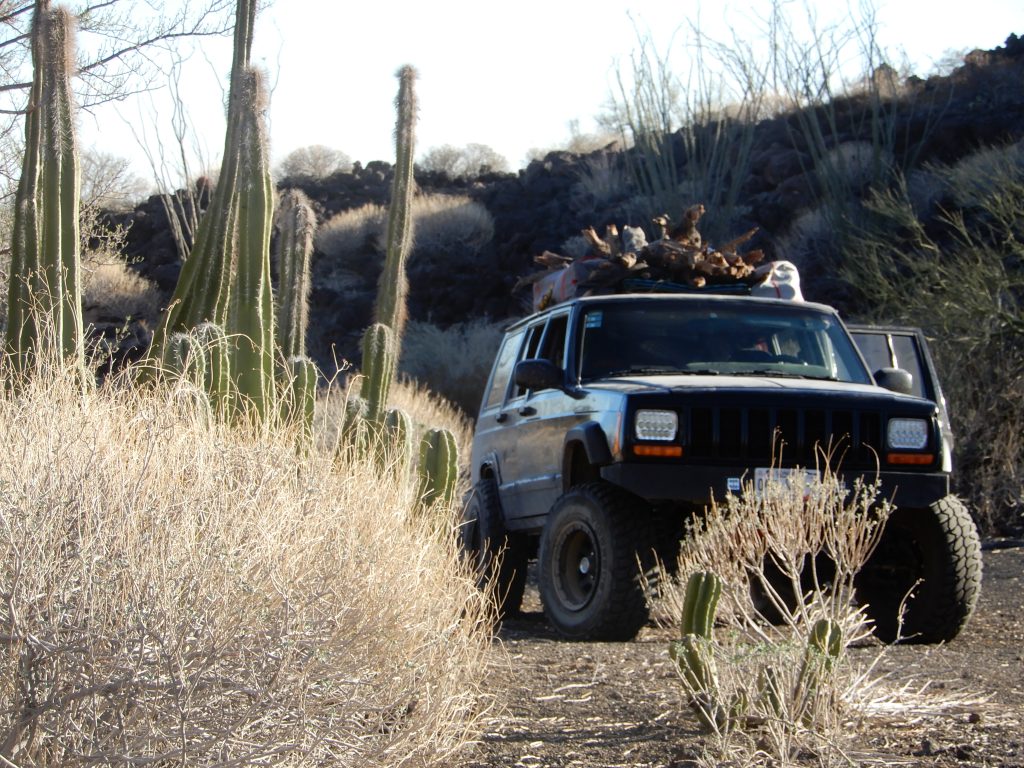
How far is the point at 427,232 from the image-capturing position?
36.9m

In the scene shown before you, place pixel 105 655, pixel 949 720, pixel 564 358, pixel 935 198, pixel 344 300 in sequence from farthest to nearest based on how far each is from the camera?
1. pixel 344 300
2. pixel 935 198
3. pixel 564 358
4. pixel 949 720
5. pixel 105 655

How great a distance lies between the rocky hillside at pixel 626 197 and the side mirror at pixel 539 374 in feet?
67.8

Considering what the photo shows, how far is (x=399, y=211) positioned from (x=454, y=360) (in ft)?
51.3

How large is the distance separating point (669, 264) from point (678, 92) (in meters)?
22.9

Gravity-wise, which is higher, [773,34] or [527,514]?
[773,34]

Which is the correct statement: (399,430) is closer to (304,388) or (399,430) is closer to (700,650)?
(304,388)

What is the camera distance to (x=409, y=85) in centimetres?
1262

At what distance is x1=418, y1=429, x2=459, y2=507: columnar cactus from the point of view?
972 cm

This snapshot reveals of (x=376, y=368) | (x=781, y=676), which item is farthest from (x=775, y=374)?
(x=376, y=368)

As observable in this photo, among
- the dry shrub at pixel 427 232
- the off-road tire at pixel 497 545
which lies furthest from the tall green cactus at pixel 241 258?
the dry shrub at pixel 427 232

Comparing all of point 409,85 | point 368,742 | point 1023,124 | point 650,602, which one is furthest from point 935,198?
point 368,742

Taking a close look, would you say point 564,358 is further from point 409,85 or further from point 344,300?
point 344,300

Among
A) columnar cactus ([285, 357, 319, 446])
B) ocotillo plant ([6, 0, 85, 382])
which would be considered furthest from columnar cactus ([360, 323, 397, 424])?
ocotillo plant ([6, 0, 85, 382])

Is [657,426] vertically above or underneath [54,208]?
underneath
